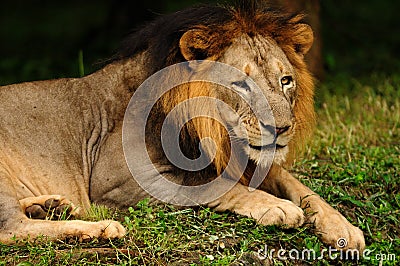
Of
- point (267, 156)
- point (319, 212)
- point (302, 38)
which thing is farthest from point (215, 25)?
point (319, 212)

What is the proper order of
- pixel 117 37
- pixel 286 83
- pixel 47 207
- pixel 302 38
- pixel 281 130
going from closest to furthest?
pixel 281 130, pixel 47 207, pixel 286 83, pixel 302 38, pixel 117 37

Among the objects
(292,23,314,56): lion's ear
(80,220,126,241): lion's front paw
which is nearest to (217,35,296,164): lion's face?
(292,23,314,56): lion's ear

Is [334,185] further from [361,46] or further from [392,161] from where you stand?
[361,46]

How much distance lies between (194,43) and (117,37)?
6296mm

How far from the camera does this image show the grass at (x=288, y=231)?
402 cm

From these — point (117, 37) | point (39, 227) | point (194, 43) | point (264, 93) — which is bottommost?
point (39, 227)

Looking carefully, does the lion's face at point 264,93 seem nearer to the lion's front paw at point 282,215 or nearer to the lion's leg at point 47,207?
the lion's front paw at point 282,215

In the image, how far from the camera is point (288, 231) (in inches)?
174

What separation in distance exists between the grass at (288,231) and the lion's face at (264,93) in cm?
48

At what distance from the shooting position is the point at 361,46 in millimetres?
10906

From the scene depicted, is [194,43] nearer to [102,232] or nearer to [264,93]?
[264,93]

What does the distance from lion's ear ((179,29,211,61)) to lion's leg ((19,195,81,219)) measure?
3.58 ft

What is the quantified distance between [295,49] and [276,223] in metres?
1.16

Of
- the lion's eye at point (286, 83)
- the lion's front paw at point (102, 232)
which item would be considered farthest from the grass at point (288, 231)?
the lion's eye at point (286, 83)
